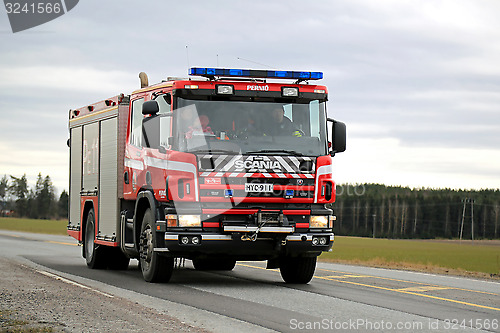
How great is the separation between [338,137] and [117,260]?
6.58 metres

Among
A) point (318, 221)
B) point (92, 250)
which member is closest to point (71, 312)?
point (318, 221)

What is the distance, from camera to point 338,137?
509 inches

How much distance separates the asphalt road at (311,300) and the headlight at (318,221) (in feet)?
3.45

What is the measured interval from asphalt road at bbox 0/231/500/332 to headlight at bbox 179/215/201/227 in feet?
3.45

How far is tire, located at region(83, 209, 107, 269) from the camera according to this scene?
55.4 ft

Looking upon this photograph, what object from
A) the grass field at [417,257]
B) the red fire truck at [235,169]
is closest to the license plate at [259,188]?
the red fire truck at [235,169]

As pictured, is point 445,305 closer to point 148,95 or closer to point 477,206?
point 148,95

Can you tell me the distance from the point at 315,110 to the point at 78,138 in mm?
7447

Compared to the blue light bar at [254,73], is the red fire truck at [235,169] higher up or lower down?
lower down

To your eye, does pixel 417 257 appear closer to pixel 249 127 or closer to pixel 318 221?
pixel 318 221

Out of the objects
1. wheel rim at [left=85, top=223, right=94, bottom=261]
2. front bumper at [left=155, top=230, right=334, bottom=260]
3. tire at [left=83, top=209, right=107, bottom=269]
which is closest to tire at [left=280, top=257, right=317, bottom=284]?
front bumper at [left=155, top=230, right=334, bottom=260]

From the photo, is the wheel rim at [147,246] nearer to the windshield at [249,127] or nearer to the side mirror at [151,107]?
the windshield at [249,127]

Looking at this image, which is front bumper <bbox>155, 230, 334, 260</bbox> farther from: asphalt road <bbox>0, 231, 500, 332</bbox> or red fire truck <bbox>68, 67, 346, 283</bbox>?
asphalt road <bbox>0, 231, 500, 332</bbox>

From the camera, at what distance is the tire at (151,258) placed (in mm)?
13031
